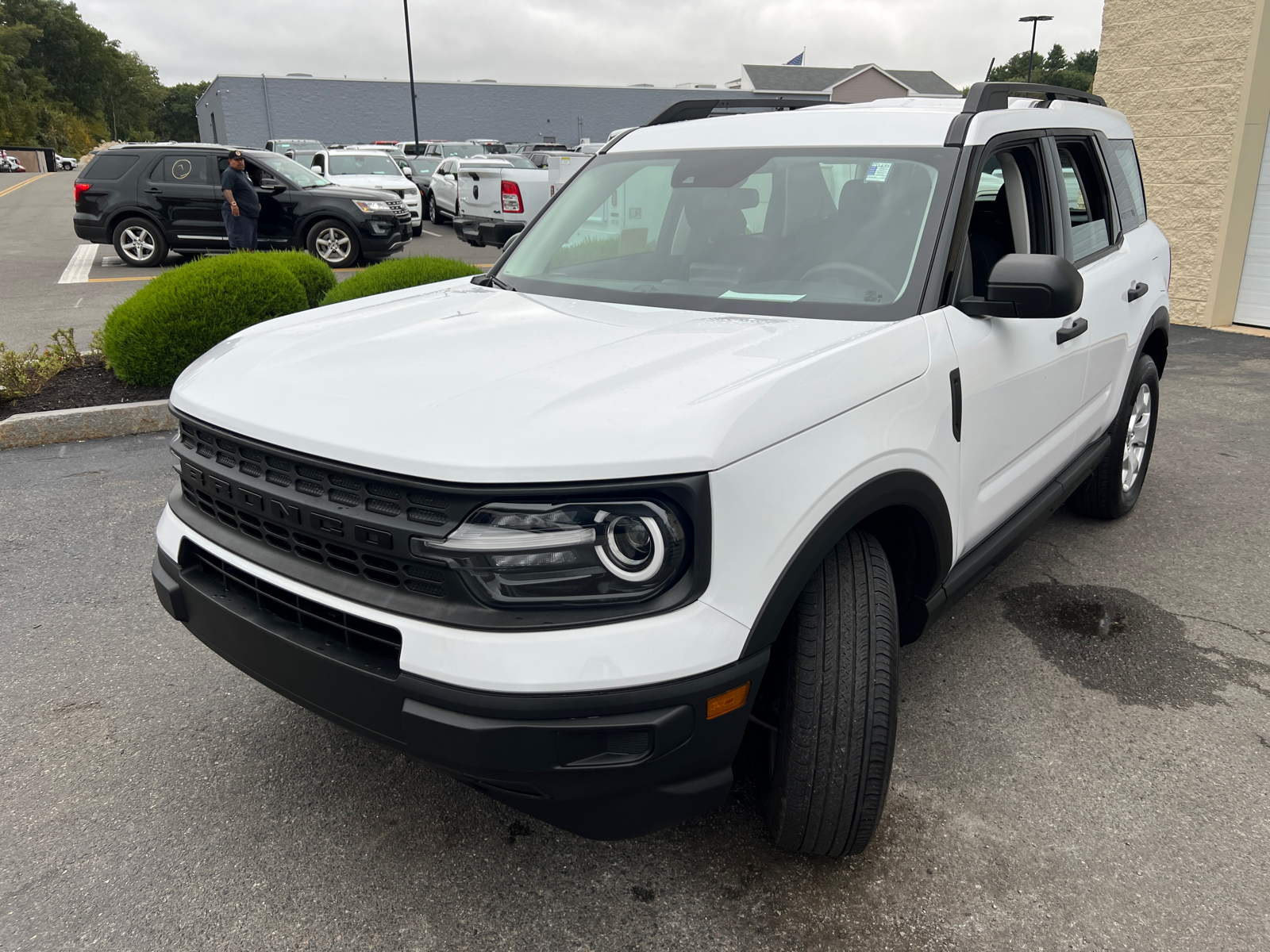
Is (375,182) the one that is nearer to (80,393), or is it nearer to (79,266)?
(79,266)

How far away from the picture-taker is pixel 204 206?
43.3 feet

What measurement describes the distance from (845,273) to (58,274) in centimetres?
1442

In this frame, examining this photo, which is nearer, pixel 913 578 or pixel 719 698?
pixel 719 698

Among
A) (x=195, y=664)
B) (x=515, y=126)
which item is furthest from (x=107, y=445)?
(x=515, y=126)

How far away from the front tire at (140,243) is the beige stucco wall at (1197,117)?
13.2 meters

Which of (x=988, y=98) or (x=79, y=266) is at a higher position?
(x=988, y=98)

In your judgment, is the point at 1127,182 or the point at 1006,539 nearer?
the point at 1006,539

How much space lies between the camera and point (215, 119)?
199ft

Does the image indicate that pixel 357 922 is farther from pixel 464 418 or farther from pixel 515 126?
pixel 515 126

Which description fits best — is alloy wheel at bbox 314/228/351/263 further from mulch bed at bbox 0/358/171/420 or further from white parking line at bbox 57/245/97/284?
mulch bed at bbox 0/358/171/420

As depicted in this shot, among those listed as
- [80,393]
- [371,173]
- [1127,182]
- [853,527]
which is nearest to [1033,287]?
[853,527]

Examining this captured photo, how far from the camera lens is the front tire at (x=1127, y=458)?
13.9 feet

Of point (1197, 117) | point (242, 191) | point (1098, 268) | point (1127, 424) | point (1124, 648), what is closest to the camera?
point (1124, 648)

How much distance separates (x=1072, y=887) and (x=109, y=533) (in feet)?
14.4
